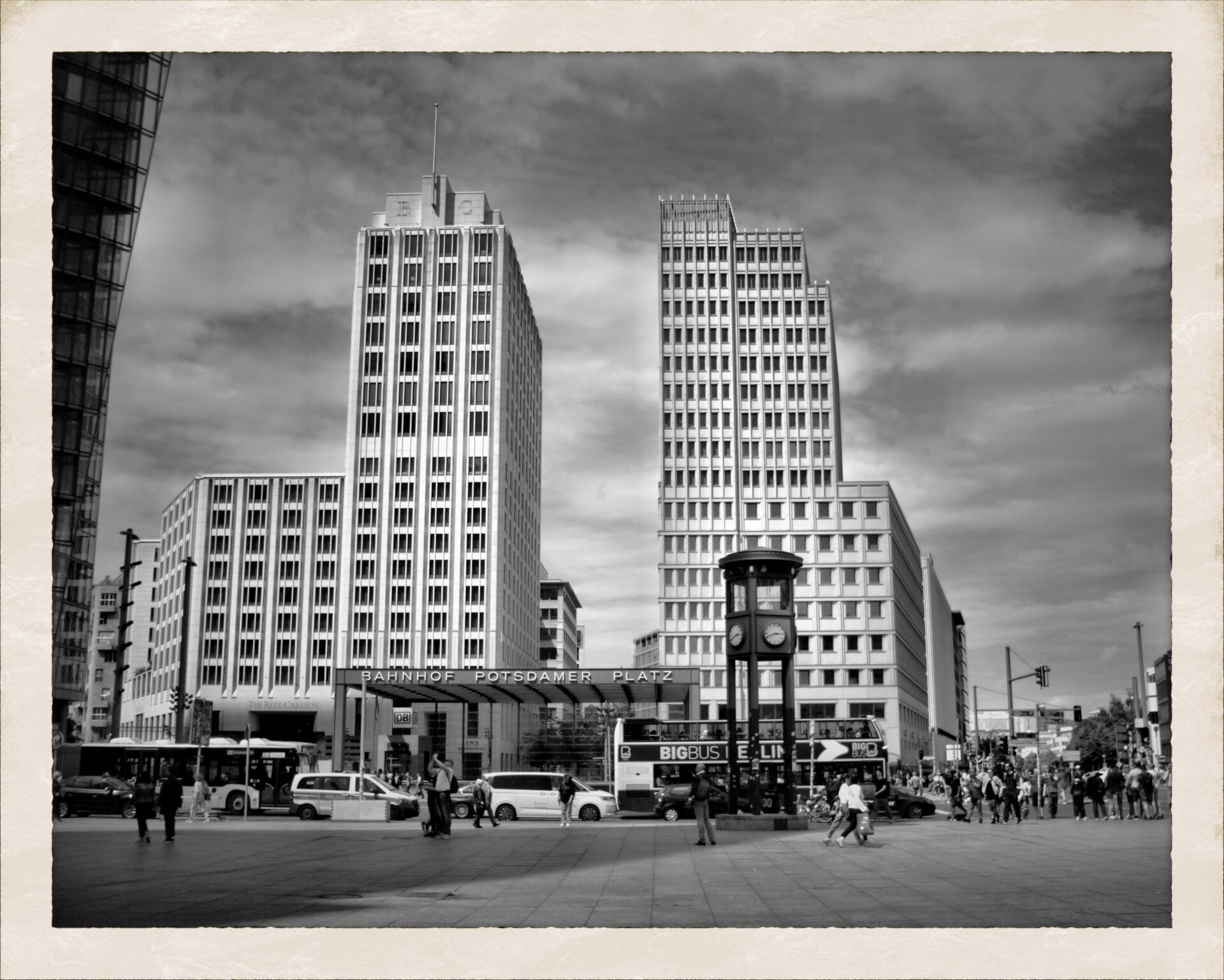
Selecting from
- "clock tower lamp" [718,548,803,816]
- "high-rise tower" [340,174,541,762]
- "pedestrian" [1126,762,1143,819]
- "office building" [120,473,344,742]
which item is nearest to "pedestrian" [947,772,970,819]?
"pedestrian" [1126,762,1143,819]

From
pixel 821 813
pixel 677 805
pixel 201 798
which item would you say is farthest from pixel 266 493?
pixel 821 813

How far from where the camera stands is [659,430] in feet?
344

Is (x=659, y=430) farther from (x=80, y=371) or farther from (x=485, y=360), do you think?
(x=80, y=371)

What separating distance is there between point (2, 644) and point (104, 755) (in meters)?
44.3

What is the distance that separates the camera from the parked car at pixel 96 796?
45.9 m

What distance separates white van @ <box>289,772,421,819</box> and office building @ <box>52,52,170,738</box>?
28.5 meters

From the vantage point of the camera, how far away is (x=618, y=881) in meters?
16.9

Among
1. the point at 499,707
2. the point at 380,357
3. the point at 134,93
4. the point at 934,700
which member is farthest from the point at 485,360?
the point at 134,93

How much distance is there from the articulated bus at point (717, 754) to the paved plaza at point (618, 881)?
16158 mm

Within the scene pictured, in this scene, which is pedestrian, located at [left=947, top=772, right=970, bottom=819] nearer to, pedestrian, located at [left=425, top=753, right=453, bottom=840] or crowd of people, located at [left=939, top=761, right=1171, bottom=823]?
crowd of people, located at [left=939, top=761, right=1171, bottom=823]

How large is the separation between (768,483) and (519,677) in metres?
55.4

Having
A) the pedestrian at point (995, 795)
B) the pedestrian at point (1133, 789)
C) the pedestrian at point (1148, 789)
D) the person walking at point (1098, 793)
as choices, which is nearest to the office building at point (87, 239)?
the pedestrian at point (995, 795)

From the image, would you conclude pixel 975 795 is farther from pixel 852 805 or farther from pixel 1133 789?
pixel 852 805

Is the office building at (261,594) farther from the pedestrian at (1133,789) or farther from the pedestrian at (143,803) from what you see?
the pedestrian at (1133,789)
